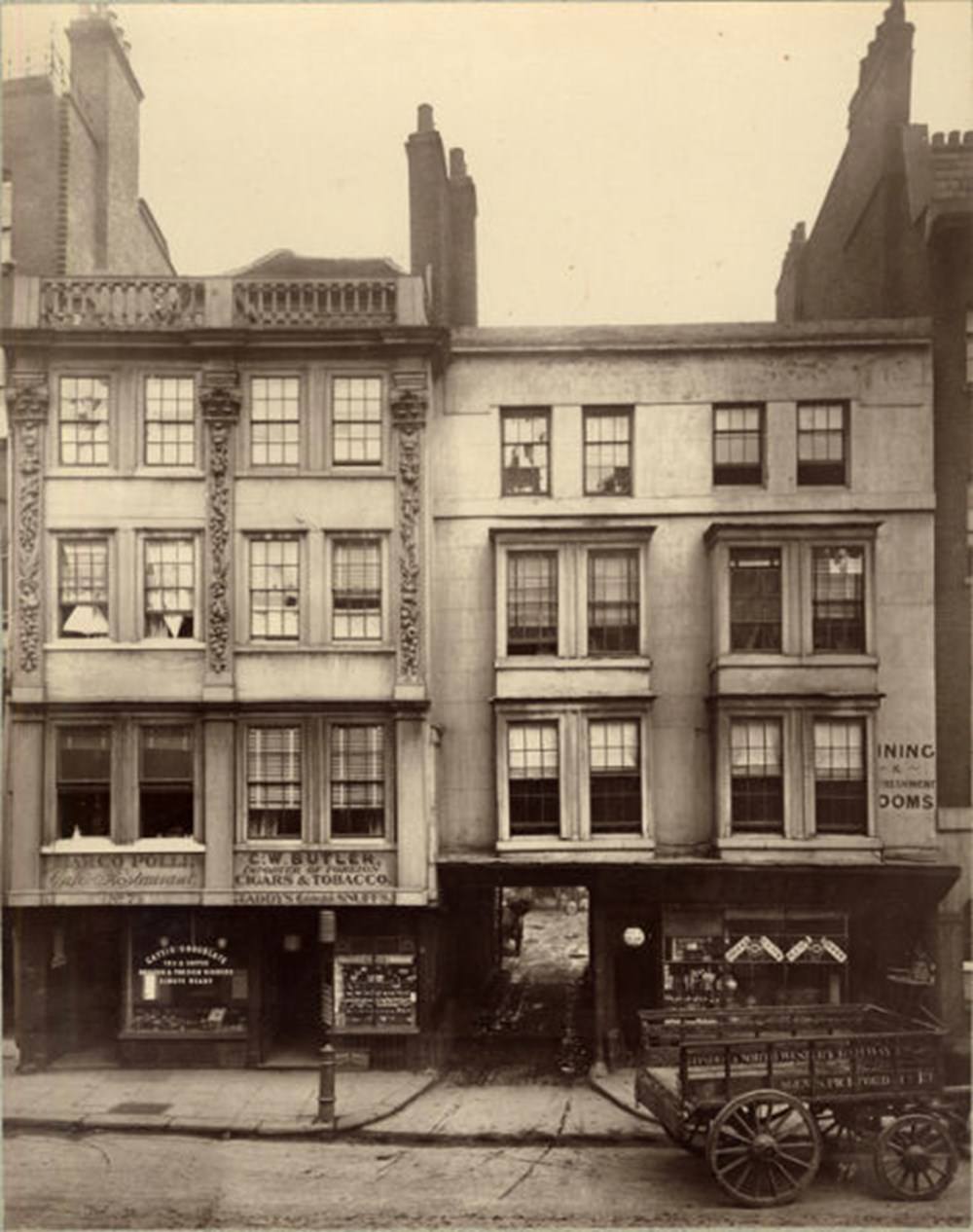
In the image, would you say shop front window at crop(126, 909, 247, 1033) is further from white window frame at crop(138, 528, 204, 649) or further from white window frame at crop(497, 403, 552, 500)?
white window frame at crop(497, 403, 552, 500)

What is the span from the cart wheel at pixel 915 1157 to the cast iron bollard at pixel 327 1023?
5.57 metres

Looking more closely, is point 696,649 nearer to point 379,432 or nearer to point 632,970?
point 632,970

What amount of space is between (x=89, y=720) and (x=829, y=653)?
27.8ft

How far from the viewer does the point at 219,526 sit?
15.1m

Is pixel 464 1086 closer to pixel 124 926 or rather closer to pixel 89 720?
pixel 124 926

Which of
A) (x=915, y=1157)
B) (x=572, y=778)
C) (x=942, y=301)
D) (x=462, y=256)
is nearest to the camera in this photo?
(x=915, y=1157)

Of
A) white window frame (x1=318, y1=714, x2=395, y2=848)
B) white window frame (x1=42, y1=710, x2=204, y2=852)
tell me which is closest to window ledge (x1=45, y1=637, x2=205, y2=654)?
white window frame (x1=42, y1=710, x2=204, y2=852)

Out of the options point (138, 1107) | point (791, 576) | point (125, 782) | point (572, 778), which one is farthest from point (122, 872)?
point (791, 576)

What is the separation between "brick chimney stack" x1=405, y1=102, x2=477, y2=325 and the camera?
48.6 feet

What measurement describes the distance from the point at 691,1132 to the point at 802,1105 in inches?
41.6

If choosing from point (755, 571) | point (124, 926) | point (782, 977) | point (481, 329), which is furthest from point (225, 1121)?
point (481, 329)

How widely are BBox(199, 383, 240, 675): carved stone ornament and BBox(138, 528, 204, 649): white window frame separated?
10 centimetres

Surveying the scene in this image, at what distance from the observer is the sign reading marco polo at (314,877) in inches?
603

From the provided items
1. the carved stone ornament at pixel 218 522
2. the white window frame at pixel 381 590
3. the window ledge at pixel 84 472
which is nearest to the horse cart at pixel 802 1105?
the white window frame at pixel 381 590
